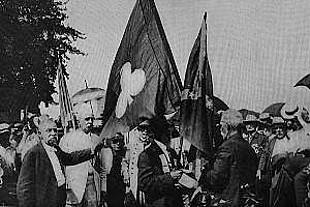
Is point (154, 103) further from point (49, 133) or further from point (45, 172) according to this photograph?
point (45, 172)

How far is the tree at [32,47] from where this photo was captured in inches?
247

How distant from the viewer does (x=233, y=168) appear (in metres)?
5.23

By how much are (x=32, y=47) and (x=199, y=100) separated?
178cm

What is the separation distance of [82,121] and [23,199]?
2.93 ft

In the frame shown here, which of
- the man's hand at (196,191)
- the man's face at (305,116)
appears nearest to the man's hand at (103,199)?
the man's hand at (196,191)

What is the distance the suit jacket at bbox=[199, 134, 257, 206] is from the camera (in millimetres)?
5191

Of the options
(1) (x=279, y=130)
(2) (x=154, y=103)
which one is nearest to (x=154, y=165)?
(2) (x=154, y=103)

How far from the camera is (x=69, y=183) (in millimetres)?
6160

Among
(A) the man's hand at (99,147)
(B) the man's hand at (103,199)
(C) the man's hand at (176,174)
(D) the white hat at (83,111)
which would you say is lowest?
(B) the man's hand at (103,199)

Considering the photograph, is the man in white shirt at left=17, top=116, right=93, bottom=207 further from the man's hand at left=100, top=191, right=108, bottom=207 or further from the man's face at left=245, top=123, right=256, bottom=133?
the man's face at left=245, top=123, right=256, bottom=133

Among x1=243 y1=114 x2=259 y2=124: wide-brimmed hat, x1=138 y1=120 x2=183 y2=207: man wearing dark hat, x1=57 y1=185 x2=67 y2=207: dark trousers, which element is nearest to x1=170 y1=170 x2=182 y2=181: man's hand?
x1=138 y1=120 x2=183 y2=207: man wearing dark hat

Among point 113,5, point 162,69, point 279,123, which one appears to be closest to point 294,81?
point 279,123

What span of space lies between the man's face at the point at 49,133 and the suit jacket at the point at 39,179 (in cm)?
7

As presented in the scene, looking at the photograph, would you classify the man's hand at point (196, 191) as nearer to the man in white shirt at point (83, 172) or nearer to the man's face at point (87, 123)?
the man in white shirt at point (83, 172)
